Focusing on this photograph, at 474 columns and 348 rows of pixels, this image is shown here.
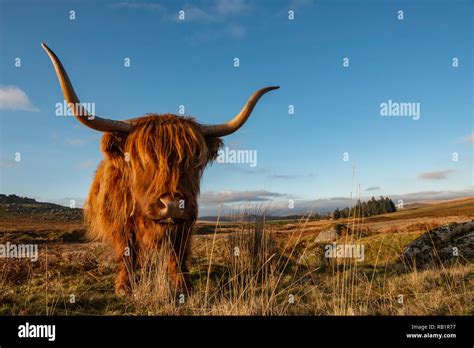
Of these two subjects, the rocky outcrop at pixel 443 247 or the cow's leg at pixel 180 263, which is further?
the rocky outcrop at pixel 443 247

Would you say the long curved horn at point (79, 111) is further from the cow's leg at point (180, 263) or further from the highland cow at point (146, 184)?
the cow's leg at point (180, 263)

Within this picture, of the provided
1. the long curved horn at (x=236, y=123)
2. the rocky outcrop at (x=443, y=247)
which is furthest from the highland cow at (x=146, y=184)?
the rocky outcrop at (x=443, y=247)

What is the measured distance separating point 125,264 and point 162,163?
4.64 feet

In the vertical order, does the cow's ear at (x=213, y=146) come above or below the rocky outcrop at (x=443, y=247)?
above

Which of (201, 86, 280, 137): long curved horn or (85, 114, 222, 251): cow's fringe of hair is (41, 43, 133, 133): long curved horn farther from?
(201, 86, 280, 137): long curved horn

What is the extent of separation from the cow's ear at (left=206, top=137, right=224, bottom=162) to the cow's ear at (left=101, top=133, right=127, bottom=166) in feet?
4.22

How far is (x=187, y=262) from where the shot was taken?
5.66 meters

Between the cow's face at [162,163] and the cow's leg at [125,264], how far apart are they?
1.81ft

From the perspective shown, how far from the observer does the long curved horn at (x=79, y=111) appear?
5.03 meters

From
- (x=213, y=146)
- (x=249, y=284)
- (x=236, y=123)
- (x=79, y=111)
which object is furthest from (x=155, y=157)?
(x=249, y=284)

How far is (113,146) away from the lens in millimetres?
5438
